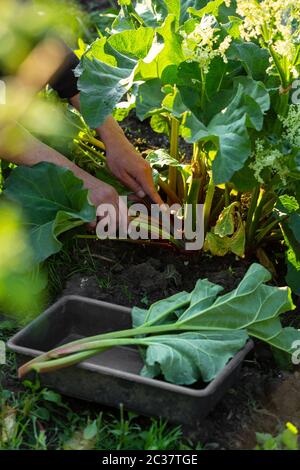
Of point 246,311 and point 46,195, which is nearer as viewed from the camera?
point 246,311

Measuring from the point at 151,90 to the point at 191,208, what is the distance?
430 millimetres

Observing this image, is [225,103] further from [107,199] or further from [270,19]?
[107,199]

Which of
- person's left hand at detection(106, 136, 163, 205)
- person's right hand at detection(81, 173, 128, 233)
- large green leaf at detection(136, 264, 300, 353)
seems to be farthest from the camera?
person's left hand at detection(106, 136, 163, 205)

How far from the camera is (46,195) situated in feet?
6.99

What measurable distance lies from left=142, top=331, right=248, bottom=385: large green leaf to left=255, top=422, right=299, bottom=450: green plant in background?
19 cm

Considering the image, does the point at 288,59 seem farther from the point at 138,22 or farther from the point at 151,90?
the point at 138,22

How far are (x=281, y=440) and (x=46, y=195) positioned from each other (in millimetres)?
1013

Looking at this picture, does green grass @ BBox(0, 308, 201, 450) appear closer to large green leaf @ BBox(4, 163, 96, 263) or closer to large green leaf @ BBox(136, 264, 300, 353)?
large green leaf @ BBox(136, 264, 300, 353)

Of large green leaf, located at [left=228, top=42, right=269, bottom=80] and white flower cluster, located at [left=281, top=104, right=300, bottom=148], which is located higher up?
large green leaf, located at [left=228, top=42, right=269, bottom=80]

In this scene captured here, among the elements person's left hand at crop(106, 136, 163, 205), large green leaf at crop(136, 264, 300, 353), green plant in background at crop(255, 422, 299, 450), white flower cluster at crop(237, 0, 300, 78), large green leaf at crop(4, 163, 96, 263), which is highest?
white flower cluster at crop(237, 0, 300, 78)

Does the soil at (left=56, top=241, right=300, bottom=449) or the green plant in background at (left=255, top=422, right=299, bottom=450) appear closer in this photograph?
the green plant in background at (left=255, top=422, right=299, bottom=450)

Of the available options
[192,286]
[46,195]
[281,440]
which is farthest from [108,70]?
[281,440]

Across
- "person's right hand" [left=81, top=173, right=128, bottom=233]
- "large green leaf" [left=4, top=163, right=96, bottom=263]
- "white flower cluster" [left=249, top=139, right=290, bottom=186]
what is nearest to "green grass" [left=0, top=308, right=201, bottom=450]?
"large green leaf" [left=4, top=163, right=96, bottom=263]

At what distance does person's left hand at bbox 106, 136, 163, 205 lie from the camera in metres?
2.31
